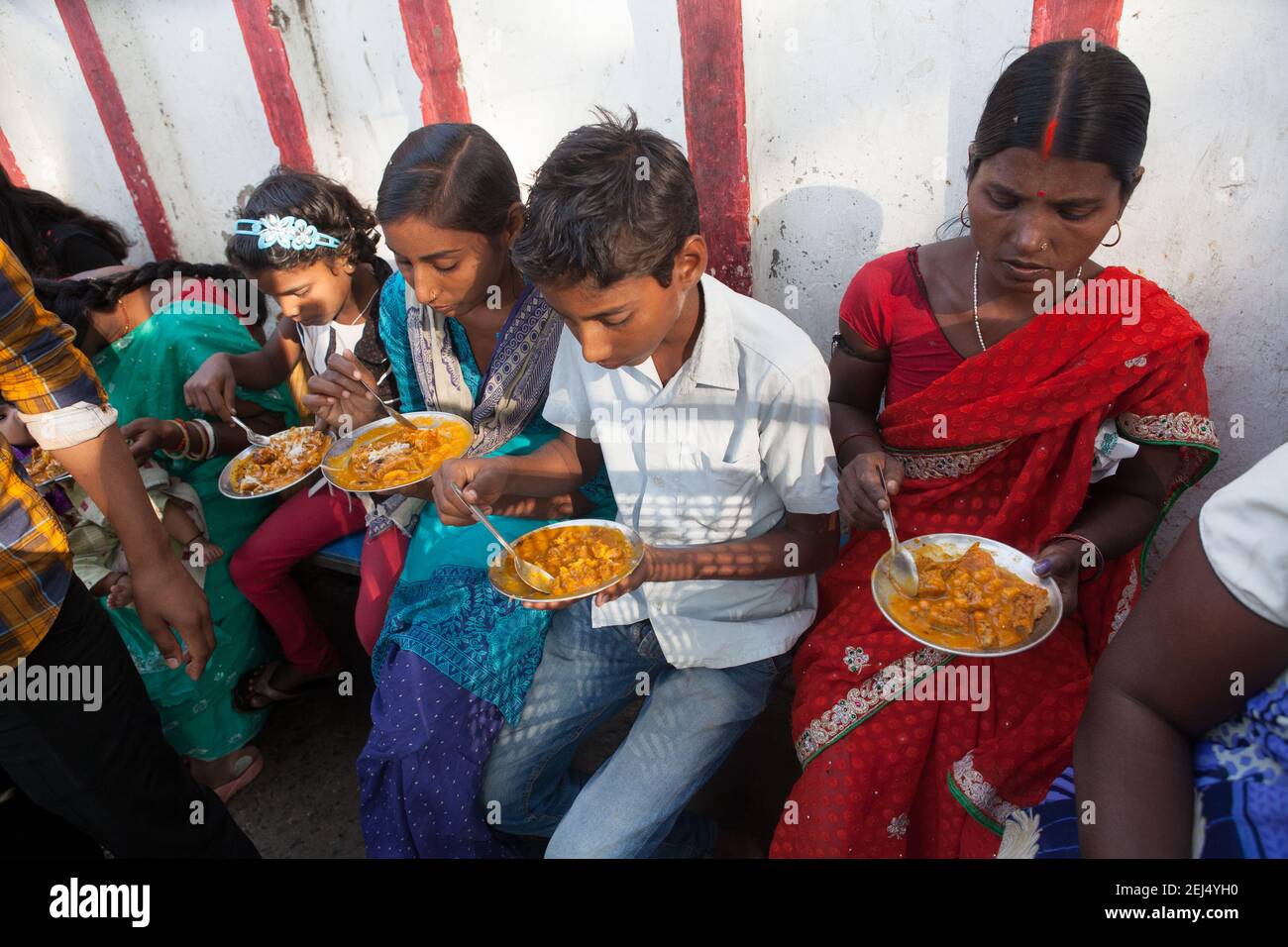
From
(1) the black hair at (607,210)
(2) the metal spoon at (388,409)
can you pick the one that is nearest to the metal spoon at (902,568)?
(1) the black hair at (607,210)

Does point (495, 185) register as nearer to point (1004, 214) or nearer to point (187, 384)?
point (1004, 214)

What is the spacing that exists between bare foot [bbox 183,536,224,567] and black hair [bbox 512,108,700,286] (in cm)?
188

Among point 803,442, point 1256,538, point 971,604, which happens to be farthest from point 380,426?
point 1256,538

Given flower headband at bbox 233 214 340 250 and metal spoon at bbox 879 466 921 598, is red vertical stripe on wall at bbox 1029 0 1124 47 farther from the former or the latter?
flower headband at bbox 233 214 340 250

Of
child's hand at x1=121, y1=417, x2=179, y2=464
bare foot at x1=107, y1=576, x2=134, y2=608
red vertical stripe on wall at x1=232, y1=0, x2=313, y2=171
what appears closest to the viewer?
bare foot at x1=107, y1=576, x2=134, y2=608

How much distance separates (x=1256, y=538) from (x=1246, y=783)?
402mm

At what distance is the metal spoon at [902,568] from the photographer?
1826mm

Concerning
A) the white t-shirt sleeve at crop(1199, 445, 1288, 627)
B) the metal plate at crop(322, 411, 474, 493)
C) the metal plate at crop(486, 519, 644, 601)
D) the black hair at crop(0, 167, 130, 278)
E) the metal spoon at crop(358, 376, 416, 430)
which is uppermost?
the black hair at crop(0, 167, 130, 278)

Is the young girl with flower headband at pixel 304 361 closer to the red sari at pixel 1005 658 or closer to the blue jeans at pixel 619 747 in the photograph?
the blue jeans at pixel 619 747

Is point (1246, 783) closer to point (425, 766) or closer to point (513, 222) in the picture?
point (425, 766)

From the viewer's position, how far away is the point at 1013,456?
206 cm

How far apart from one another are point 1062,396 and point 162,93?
Result: 4642 millimetres

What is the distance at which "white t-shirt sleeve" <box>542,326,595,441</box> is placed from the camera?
2166 mm

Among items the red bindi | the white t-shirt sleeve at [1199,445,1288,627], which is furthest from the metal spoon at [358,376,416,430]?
the white t-shirt sleeve at [1199,445,1288,627]
